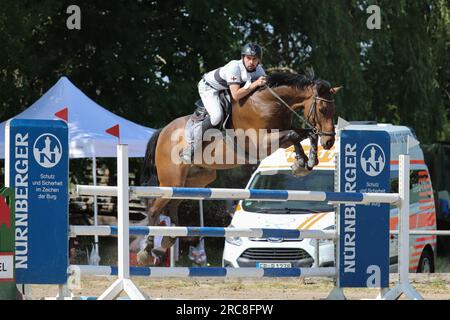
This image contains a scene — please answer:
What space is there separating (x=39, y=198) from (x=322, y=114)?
8.89 feet

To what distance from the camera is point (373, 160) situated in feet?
22.7

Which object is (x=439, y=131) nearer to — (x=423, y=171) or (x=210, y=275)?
(x=423, y=171)

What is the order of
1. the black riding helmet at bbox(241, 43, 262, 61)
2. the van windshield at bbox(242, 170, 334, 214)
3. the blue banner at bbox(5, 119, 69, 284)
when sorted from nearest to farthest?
1. the blue banner at bbox(5, 119, 69, 284)
2. the black riding helmet at bbox(241, 43, 262, 61)
3. the van windshield at bbox(242, 170, 334, 214)

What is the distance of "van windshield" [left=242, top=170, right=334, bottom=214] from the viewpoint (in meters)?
10.8

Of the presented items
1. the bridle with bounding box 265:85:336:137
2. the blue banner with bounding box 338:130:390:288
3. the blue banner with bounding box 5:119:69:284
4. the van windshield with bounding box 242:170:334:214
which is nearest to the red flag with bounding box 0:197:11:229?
the blue banner with bounding box 5:119:69:284

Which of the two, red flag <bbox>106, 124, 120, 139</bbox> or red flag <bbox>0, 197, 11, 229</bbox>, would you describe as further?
red flag <bbox>106, 124, 120, 139</bbox>

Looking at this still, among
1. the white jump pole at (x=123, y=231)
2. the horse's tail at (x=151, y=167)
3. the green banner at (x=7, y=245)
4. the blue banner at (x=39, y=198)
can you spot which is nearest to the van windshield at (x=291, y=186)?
the horse's tail at (x=151, y=167)

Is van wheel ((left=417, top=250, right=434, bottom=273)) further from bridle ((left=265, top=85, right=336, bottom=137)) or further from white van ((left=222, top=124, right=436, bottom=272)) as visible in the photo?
bridle ((left=265, top=85, right=336, bottom=137))

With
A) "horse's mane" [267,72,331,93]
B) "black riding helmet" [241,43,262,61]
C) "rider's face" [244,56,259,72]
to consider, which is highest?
"black riding helmet" [241,43,262,61]

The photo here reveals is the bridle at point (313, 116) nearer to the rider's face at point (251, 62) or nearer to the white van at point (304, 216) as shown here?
the rider's face at point (251, 62)

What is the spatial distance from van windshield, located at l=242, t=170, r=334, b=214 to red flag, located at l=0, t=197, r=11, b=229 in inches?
209
